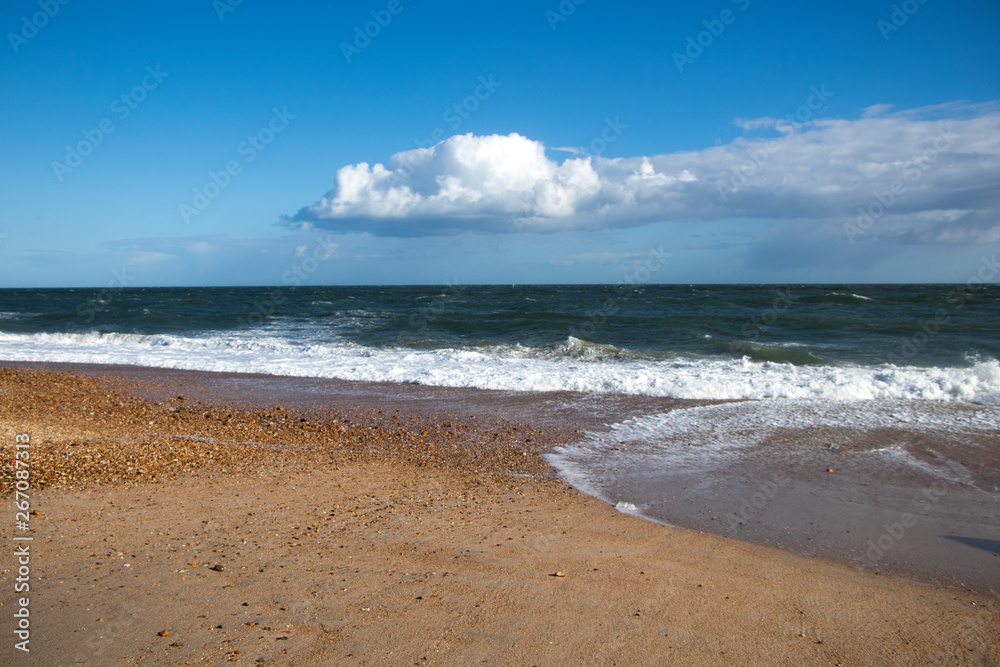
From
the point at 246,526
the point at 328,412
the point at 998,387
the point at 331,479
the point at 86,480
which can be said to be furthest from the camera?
the point at 998,387

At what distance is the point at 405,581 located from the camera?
12.6 feet

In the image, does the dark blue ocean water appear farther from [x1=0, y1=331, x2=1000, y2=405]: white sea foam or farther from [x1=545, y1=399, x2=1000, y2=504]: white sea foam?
[x1=545, y1=399, x2=1000, y2=504]: white sea foam

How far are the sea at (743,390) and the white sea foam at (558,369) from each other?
6 centimetres

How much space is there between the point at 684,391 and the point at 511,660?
28.5ft

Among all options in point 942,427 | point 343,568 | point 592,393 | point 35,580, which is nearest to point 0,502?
point 35,580

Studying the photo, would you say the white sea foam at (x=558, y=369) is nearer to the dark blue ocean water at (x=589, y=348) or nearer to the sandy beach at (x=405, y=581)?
the dark blue ocean water at (x=589, y=348)

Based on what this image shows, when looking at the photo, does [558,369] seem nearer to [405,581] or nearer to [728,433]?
[728,433]

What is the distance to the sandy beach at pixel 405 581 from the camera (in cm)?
318

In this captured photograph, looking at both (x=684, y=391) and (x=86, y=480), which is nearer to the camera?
(x=86, y=480)

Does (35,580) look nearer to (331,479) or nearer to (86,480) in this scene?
(86,480)

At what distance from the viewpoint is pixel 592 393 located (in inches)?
442

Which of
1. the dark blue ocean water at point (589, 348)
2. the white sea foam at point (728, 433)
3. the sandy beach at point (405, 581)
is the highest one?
the dark blue ocean water at point (589, 348)

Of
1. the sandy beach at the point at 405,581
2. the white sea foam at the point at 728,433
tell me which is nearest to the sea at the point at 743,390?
the white sea foam at the point at 728,433

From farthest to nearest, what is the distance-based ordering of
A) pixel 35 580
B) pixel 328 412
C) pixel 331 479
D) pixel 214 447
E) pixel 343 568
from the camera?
pixel 328 412, pixel 214 447, pixel 331 479, pixel 343 568, pixel 35 580
